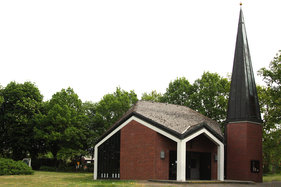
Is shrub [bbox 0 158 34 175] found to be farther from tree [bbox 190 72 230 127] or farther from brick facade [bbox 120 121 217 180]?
tree [bbox 190 72 230 127]

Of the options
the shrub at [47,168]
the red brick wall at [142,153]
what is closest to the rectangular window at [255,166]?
the red brick wall at [142,153]

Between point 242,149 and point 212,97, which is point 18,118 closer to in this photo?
point 212,97

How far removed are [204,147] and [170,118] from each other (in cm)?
351

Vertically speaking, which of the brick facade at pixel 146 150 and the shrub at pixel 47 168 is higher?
the brick facade at pixel 146 150

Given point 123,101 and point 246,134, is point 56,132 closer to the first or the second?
point 123,101

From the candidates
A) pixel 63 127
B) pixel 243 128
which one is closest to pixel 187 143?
pixel 243 128

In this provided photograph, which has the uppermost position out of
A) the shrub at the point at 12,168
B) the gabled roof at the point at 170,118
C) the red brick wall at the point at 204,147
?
the gabled roof at the point at 170,118

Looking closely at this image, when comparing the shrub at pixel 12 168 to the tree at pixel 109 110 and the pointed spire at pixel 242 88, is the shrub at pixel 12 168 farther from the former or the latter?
the pointed spire at pixel 242 88

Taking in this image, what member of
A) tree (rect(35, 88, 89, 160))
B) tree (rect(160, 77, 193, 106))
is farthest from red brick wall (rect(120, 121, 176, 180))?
tree (rect(160, 77, 193, 106))

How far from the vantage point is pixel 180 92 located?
148 ft

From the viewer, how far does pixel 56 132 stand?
1652 inches

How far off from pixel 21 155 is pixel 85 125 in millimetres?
9820

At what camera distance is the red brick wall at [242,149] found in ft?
86.8

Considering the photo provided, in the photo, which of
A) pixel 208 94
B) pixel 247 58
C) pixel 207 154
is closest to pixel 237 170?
pixel 207 154
